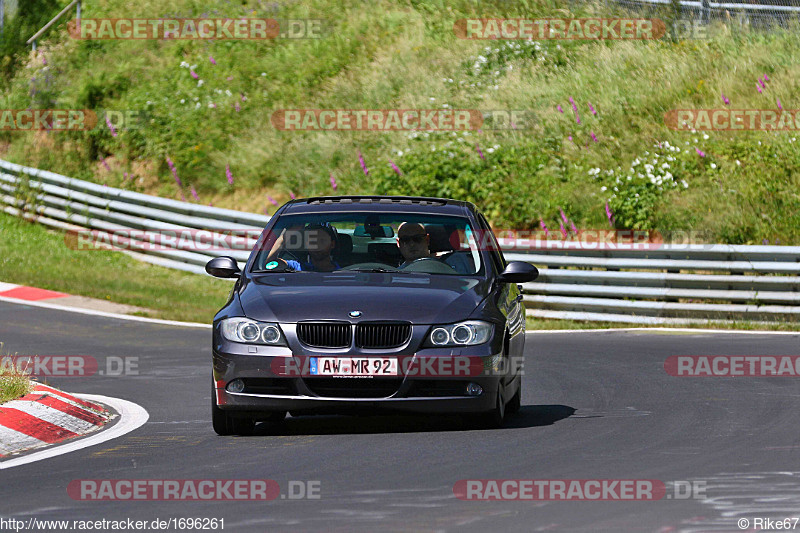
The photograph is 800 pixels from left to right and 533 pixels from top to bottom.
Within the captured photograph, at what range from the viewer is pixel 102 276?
2336cm

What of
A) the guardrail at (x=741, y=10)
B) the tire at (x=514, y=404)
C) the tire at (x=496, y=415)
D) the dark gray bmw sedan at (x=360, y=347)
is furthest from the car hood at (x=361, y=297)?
the guardrail at (x=741, y=10)

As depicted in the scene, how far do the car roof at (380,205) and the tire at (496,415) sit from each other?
5.81 ft

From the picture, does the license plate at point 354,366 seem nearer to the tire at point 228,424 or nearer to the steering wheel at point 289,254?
the tire at point 228,424

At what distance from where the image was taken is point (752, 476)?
751 centimetres

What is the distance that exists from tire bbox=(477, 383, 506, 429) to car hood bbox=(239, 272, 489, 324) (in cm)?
60

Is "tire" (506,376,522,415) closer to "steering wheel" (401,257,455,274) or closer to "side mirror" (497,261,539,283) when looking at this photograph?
"side mirror" (497,261,539,283)

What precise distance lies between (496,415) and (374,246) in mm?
1718

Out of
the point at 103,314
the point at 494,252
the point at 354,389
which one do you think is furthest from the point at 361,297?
the point at 103,314

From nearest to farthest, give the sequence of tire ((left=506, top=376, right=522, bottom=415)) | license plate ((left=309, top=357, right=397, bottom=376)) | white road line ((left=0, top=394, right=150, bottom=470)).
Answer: white road line ((left=0, top=394, right=150, bottom=470)) < license plate ((left=309, top=357, right=397, bottom=376)) < tire ((left=506, top=376, right=522, bottom=415))

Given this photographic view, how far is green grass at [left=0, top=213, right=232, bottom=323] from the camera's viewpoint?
20.9 metres

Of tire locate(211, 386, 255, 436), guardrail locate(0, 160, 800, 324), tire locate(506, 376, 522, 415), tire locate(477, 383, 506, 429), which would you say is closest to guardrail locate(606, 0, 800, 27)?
guardrail locate(0, 160, 800, 324)

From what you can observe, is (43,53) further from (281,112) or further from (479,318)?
(479,318)

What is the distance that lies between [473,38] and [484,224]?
20.2 m

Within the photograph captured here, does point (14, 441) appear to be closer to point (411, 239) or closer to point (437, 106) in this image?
point (411, 239)
